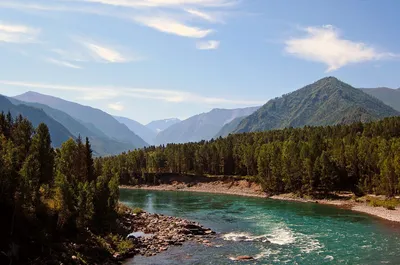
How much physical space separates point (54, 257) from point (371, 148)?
10466 centimetres

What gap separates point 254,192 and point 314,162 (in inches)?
994

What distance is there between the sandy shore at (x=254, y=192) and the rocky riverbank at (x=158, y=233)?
43398mm

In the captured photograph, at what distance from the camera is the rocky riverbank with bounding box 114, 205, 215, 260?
55359 millimetres

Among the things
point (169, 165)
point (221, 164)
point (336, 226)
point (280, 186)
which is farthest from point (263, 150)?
point (336, 226)

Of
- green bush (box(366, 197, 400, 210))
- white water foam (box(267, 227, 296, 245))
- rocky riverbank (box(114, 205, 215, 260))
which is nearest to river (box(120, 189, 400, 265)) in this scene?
white water foam (box(267, 227, 296, 245))

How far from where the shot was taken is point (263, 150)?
145m

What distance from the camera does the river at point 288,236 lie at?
50.5 meters

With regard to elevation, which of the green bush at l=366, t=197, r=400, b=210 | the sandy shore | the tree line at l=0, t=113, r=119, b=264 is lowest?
the sandy shore

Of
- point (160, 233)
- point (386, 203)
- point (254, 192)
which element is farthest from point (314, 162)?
point (160, 233)

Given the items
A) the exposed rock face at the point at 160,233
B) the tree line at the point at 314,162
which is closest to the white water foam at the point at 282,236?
the exposed rock face at the point at 160,233

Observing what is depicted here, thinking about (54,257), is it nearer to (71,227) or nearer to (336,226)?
(71,227)

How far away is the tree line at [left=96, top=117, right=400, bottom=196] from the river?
56.7ft

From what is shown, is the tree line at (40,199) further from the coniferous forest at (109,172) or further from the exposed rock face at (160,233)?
the exposed rock face at (160,233)

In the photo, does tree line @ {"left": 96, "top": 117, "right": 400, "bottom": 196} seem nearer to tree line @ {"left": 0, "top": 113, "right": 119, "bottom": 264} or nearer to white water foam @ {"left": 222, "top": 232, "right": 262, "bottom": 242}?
tree line @ {"left": 0, "top": 113, "right": 119, "bottom": 264}
